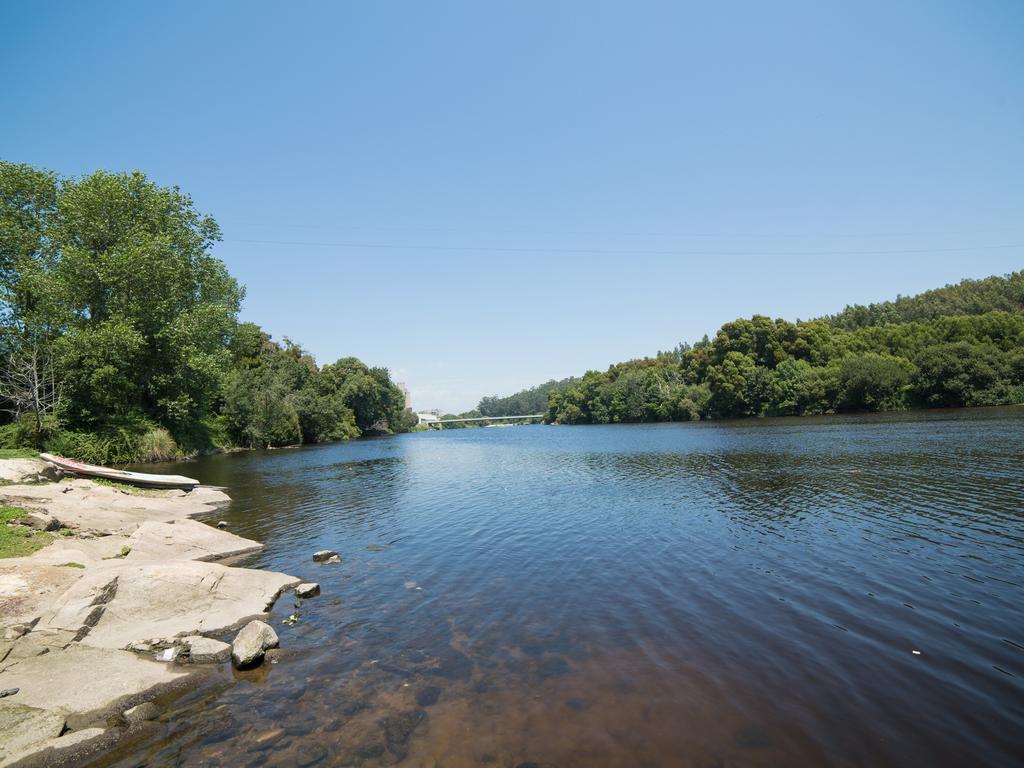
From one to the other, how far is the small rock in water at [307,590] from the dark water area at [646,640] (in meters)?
0.49

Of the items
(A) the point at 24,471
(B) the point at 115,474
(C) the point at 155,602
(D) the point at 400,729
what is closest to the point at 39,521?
(C) the point at 155,602

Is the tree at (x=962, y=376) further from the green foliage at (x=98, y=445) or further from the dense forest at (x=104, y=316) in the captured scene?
the green foliage at (x=98, y=445)

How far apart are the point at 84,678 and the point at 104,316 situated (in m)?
50.0

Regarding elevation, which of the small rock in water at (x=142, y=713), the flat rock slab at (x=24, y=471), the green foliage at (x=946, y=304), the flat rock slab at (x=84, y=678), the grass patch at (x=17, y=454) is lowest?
the small rock in water at (x=142, y=713)

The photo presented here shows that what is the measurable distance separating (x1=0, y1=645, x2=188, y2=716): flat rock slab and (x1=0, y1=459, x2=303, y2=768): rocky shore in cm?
2

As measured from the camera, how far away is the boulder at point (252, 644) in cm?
979

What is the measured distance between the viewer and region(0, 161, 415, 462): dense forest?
40.6m

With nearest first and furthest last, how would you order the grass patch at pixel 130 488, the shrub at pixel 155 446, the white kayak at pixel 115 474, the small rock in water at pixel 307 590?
the small rock in water at pixel 307 590 → the grass patch at pixel 130 488 → the white kayak at pixel 115 474 → the shrub at pixel 155 446

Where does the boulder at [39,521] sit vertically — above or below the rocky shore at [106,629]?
above

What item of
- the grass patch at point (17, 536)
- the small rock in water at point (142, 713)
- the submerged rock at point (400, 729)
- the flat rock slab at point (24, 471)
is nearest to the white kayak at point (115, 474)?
the flat rock slab at point (24, 471)

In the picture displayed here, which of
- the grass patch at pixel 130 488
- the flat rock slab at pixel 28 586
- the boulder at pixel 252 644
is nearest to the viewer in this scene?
the boulder at pixel 252 644

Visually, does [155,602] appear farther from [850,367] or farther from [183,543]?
[850,367]

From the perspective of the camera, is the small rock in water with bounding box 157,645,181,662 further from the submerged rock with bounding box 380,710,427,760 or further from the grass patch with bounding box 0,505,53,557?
the grass patch with bounding box 0,505,53,557

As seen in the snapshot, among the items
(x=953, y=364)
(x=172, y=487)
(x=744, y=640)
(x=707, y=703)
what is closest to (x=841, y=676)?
(x=744, y=640)
